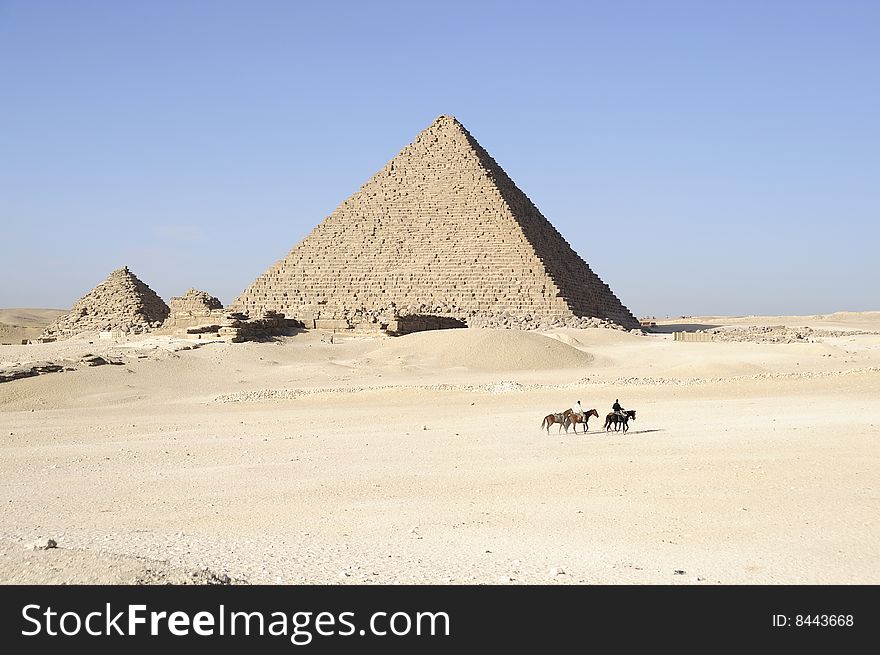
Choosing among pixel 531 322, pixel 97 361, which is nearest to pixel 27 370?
pixel 97 361

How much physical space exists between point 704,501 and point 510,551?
A: 174 cm

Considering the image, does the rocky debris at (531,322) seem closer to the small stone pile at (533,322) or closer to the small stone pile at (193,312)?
the small stone pile at (533,322)

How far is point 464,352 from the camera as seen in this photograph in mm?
22625

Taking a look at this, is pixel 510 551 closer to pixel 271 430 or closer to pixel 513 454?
pixel 513 454

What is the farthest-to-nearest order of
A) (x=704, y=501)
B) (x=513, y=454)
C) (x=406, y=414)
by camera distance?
(x=406, y=414) → (x=513, y=454) → (x=704, y=501)

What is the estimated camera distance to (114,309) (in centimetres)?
4075

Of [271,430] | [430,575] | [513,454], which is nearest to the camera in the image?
[430,575]

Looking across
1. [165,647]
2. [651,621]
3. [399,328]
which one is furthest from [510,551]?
[399,328]

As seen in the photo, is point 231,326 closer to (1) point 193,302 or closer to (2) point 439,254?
(1) point 193,302

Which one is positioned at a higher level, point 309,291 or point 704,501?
point 309,291

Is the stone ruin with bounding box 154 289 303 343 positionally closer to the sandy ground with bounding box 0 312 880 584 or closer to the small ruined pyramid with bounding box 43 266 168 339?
the sandy ground with bounding box 0 312 880 584

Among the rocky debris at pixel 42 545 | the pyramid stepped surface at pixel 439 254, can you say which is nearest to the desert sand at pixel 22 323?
the pyramid stepped surface at pixel 439 254

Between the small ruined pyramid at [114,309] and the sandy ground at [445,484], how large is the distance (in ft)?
78.9

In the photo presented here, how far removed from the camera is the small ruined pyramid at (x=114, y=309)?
129 ft
